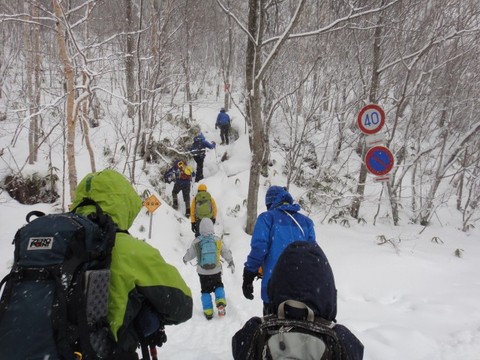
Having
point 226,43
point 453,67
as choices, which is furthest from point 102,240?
point 226,43

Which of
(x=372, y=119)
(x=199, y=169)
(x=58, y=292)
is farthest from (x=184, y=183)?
(x=58, y=292)

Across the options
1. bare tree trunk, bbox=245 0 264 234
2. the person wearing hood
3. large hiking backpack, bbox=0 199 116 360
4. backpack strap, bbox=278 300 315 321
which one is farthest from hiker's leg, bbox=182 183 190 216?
backpack strap, bbox=278 300 315 321

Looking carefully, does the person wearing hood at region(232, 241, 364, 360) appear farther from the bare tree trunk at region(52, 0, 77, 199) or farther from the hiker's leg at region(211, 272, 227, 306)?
the bare tree trunk at region(52, 0, 77, 199)

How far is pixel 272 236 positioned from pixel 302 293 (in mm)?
1832

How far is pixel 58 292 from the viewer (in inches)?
63.7

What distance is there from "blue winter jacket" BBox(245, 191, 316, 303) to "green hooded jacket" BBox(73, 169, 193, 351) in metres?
1.34

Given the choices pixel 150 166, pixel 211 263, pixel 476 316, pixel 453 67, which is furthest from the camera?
pixel 150 166

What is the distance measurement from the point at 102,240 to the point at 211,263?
3323 mm

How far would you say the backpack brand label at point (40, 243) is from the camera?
169cm

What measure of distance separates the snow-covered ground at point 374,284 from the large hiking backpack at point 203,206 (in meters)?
1.10

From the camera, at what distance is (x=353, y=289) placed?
568cm

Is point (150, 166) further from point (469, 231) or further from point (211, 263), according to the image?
point (469, 231)

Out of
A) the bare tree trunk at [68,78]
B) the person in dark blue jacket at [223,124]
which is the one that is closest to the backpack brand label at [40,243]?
the bare tree trunk at [68,78]

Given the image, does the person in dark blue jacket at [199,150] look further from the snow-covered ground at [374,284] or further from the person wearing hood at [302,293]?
the person wearing hood at [302,293]
